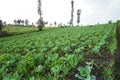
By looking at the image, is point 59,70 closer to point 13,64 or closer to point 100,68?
point 100,68

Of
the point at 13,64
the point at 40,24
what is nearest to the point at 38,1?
the point at 40,24

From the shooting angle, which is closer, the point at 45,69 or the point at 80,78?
the point at 80,78

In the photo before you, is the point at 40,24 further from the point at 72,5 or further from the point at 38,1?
the point at 72,5

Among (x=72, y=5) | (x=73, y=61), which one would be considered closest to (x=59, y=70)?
(x=73, y=61)

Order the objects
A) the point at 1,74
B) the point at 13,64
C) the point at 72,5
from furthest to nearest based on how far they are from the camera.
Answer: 1. the point at 72,5
2. the point at 13,64
3. the point at 1,74

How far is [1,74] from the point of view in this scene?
509 centimetres

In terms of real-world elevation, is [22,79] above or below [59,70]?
below

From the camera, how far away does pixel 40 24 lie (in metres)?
54.6

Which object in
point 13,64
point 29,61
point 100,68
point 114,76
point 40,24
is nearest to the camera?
point 114,76

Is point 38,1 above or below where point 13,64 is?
above

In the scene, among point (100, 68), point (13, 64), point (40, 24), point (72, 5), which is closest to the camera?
point (100, 68)

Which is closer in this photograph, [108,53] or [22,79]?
[22,79]

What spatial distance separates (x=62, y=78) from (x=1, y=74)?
6.16 feet

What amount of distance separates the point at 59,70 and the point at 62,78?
265mm
